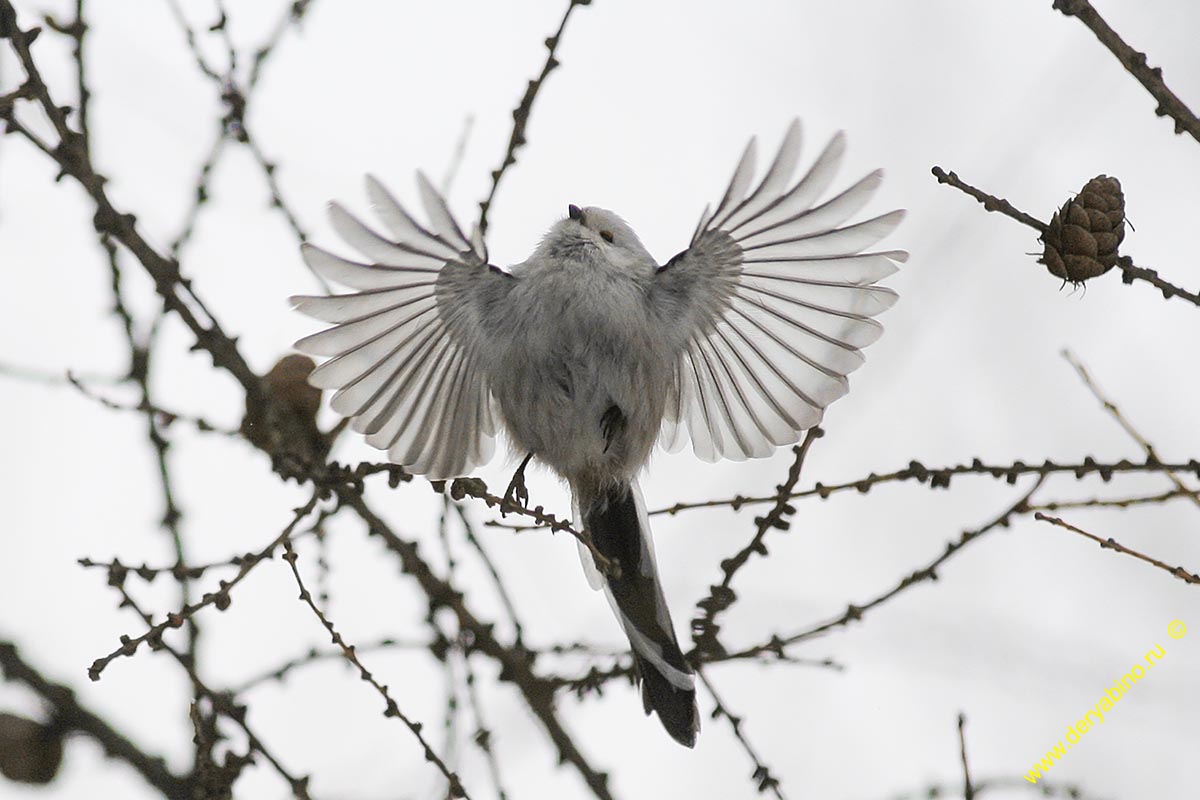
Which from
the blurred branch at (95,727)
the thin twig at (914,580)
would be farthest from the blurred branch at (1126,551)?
the blurred branch at (95,727)

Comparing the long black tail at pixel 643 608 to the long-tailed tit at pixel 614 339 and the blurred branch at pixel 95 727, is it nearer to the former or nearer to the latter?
the long-tailed tit at pixel 614 339

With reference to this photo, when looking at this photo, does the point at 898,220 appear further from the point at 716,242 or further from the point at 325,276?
the point at 325,276

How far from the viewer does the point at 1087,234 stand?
1.65 metres

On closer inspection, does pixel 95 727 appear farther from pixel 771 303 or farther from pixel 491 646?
pixel 771 303

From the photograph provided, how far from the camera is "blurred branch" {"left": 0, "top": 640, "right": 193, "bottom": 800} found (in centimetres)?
162

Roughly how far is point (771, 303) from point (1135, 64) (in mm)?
1152

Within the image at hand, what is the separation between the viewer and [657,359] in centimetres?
245

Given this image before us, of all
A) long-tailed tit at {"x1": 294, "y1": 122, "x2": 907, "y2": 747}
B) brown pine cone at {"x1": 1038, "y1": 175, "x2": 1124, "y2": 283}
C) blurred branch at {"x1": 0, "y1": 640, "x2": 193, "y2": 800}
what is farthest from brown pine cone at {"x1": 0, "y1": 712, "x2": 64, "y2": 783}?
brown pine cone at {"x1": 1038, "y1": 175, "x2": 1124, "y2": 283}

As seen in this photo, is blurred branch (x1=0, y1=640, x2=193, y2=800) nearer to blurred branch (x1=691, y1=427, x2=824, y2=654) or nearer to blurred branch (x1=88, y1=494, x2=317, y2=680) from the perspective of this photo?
blurred branch (x1=88, y1=494, x2=317, y2=680)

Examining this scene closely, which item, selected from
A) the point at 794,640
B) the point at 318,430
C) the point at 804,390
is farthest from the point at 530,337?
the point at 794,640

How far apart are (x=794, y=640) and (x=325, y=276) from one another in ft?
3.34

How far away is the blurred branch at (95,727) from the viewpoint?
5.31ft

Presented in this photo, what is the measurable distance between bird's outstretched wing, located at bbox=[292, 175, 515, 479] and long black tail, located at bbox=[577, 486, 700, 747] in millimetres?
294

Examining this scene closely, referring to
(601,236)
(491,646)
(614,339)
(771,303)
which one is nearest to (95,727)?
(491,646)
